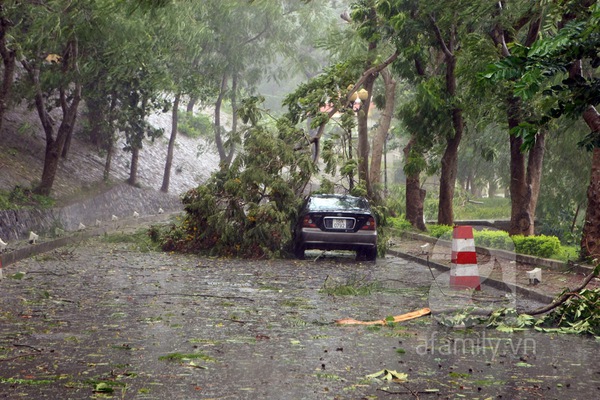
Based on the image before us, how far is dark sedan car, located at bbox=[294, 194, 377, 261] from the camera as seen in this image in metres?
21.6

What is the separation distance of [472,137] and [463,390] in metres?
38.5

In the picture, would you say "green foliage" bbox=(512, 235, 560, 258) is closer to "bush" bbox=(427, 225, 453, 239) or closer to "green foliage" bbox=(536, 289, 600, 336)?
"bush" bbox=(427, 225, 453, 239)

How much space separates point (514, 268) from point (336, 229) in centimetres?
438

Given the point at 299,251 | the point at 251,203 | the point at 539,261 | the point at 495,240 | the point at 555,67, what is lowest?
the point at 539,261

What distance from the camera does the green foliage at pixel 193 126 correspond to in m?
72.2

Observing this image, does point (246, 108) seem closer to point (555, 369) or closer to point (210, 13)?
point (555, 369)

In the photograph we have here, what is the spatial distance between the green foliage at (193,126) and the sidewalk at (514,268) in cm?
4619

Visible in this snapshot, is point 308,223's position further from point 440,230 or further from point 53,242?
point 440,230

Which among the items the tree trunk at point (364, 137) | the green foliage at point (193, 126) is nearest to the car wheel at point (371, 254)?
the tree trunk at point (364, 137)

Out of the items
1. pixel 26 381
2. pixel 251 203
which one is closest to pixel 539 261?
pixel 251 203

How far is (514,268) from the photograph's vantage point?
774 inches

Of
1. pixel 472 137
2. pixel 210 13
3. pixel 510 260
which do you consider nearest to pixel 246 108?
pixel 510 260

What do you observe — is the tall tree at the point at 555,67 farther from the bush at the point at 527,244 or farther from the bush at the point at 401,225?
the bush at the point at 401,225

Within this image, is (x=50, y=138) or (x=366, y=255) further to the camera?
(x=50, y=138)
